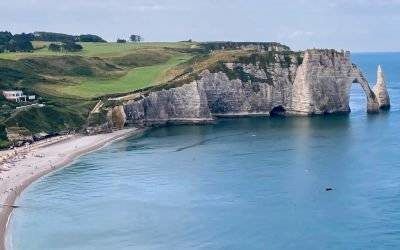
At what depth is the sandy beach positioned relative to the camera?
9218 cm

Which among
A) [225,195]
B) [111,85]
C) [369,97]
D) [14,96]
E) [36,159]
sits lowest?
[225,195]

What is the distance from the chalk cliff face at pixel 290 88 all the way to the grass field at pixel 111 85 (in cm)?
1546

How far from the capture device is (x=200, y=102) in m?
156

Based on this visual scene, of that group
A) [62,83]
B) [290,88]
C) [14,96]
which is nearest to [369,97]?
[290,88]

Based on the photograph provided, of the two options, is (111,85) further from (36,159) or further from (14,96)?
(36,159)

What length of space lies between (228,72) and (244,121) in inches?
544

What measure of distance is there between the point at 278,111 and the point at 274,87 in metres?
6.64

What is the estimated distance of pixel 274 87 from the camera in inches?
6467

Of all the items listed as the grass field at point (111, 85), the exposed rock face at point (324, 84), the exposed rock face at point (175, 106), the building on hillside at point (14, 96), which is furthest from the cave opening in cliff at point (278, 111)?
the building on hillside at point (14, 96)

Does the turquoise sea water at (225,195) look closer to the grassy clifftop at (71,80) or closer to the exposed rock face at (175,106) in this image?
the grassy clifftop at (71,80)

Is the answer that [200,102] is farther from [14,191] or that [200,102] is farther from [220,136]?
[14,191]

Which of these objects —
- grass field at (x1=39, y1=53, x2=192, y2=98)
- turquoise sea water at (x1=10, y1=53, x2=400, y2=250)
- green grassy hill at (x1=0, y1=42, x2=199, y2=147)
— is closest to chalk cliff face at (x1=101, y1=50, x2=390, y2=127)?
green grassy hill at (x1=0, y1=42, x2=199, y2=147)

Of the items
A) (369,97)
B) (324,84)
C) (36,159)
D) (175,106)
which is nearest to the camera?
(36,159)

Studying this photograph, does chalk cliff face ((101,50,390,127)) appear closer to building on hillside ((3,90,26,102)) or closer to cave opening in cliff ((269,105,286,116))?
cave opening in cliff ((269,105,286,116))
